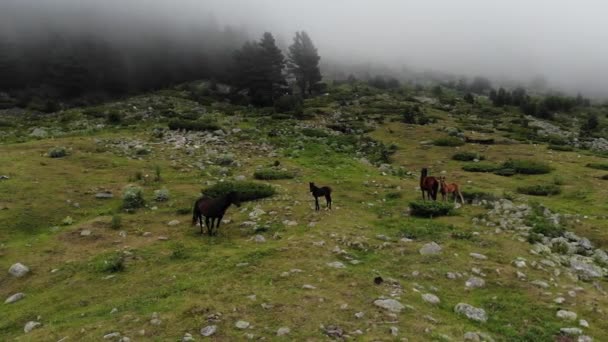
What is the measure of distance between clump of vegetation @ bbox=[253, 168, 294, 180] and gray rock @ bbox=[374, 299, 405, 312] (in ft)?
50.1

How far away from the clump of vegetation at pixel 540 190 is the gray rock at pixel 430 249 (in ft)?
43.2

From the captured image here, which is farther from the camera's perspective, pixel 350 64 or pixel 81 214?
pixel 350 64

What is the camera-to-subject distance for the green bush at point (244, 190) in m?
21.5

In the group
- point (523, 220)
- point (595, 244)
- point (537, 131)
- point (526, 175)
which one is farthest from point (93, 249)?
point (537, 131)

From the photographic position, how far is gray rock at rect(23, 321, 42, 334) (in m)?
10.9

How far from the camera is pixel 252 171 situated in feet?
90.1

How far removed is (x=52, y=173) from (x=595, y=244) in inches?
936

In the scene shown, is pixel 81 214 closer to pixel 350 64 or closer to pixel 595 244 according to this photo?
pixel 595 244

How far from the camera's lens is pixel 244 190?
853 inches

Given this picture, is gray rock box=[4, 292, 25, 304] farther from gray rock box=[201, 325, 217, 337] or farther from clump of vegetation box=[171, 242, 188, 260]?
gray rock box=[201, 325, 217, 337]

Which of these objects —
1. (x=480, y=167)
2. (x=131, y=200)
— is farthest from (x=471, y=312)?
(x=480, y=167)

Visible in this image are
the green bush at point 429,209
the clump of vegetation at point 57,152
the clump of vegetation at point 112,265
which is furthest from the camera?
the clump of vegetation at point 57,152

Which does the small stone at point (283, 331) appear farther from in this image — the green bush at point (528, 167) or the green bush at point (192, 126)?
the green bush at point (192, 126)

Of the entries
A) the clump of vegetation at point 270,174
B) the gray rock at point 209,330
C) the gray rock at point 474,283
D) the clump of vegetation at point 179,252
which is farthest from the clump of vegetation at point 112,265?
the clump of vegetation at point 270,174
